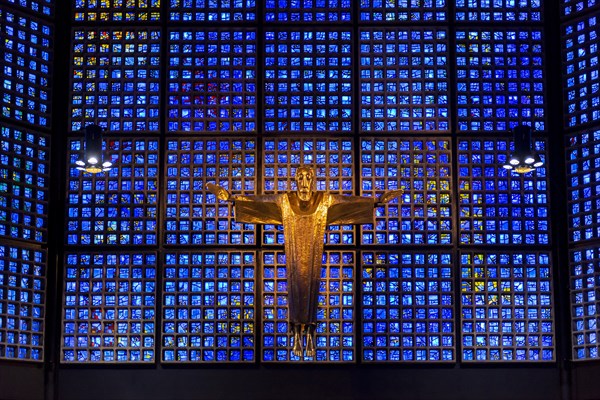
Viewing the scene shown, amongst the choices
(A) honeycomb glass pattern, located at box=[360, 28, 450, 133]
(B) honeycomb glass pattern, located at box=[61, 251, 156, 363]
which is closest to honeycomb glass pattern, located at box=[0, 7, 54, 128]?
(B) honeycomb glass pattern, located at box=[61, 251, 156, 363]

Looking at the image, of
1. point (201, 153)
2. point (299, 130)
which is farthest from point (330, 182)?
point (201, 153)

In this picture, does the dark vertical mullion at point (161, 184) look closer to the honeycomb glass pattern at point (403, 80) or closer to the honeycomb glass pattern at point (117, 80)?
the honeycomb glass pattern at point (117, 80)

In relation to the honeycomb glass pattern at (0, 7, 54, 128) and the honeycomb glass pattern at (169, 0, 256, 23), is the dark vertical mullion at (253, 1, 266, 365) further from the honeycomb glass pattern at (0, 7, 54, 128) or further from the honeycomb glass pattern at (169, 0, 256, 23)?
the honeycomb glass pattern at (0, 7, 54, 128)

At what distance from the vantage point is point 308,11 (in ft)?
41.5

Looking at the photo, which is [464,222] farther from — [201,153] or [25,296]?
[25,296]

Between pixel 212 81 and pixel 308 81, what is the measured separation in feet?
3.92

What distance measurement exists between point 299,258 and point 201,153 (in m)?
1.91

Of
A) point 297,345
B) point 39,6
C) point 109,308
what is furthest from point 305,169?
point 39,6

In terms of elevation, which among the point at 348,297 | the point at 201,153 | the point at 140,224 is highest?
the point at 201,153

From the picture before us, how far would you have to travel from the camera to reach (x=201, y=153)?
1230 centimetres

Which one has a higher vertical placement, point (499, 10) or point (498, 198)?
point (499, 10)

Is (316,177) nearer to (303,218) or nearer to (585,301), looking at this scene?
(303,218)

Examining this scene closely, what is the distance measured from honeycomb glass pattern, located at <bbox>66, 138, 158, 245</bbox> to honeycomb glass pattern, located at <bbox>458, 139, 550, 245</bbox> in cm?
380

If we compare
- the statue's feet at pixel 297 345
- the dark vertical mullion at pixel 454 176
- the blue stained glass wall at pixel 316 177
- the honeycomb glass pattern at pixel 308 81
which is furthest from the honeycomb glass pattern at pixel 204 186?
the dark vertical mullion at pixel 454 176
